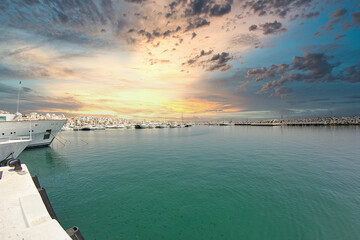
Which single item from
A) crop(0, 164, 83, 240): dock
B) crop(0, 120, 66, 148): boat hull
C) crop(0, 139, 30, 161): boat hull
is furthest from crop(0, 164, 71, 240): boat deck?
crop(0, 120, 66, 148): boat hull

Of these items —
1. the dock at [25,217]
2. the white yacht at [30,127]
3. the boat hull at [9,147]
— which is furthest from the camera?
the white yacht at [30,127]

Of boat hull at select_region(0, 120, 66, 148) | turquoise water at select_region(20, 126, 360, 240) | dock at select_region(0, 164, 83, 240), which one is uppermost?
boat hull at select_region(0, 120, 66, 148)

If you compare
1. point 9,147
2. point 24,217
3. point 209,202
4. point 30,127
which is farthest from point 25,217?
point 30,127

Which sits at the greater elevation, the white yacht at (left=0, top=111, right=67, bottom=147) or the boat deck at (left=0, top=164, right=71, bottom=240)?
the white yacht at (left=0, top=111, right=67, bottom=147)

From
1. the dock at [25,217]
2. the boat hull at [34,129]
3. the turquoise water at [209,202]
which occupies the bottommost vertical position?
the turquoise water at [209,202]

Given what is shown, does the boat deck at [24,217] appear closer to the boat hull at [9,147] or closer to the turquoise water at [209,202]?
the turquoise water at [209,202]

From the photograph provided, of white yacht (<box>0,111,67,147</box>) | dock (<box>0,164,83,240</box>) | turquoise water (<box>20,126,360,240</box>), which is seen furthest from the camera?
white yacht (<box>0,111,67,147</box>)

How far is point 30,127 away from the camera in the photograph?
75.5ft

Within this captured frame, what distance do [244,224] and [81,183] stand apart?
1359cm

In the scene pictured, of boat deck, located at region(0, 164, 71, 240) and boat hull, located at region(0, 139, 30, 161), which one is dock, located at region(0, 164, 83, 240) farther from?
boat hull, located at region(0, 139, 30, 161)

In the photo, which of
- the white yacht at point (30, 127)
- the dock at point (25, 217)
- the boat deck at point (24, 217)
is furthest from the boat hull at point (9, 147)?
the boat deck at point (24, 217)

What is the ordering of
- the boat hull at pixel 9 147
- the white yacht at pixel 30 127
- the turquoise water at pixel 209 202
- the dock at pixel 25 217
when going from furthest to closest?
the white yacht at pixel 30 127
the boat hull at pixel 9 147
the turquoise water at pixel 209 202
the dock at pixel 25 217

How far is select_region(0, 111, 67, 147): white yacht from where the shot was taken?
83.9 ft

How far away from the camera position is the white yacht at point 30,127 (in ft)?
83.9
